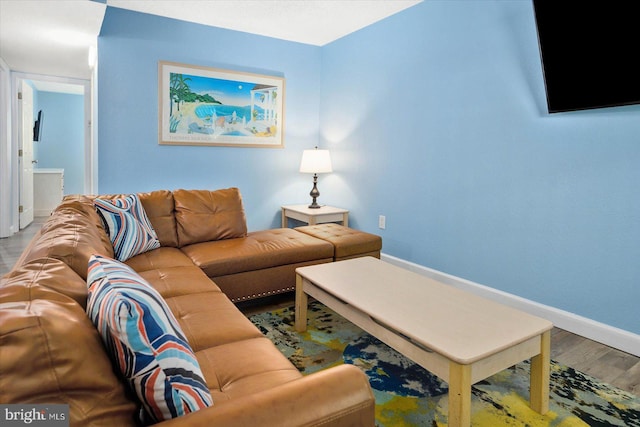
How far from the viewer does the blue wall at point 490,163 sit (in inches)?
91.0

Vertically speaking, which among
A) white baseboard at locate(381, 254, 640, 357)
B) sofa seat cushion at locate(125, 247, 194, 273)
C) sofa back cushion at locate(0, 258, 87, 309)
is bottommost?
white baseboard at locate(381, 254, 640, 357)

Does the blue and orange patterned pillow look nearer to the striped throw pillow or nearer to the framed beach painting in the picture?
the striped throw pillow

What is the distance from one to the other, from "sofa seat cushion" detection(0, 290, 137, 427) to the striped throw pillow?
169 cm

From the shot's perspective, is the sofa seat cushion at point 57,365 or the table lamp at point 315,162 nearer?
the sofa seat cushion at point 57,365

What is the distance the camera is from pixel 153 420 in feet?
2.78

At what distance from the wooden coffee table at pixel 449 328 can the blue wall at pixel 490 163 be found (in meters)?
0.99

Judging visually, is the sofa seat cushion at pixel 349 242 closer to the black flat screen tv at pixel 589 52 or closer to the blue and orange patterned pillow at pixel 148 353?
the black flat screen tv at pixel 589 52

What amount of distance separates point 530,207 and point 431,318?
147cm

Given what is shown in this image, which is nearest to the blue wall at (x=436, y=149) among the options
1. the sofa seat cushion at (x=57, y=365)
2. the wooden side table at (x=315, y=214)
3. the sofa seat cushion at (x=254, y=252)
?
the wooden side table at (x=315, y=214)

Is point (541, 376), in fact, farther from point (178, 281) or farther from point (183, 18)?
point (183, 18)

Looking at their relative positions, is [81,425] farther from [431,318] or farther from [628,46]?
[628,46]

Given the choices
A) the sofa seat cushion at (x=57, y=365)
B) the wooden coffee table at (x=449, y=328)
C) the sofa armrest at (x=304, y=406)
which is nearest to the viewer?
the sofa seat cushion at (x=57, y=365)

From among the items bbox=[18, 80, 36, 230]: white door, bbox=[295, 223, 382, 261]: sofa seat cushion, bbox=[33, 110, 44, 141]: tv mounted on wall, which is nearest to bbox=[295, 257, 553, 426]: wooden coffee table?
bbox=[295, 223, 382, 261]: sofa seat cushion

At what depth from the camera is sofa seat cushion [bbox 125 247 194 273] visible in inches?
94.0
